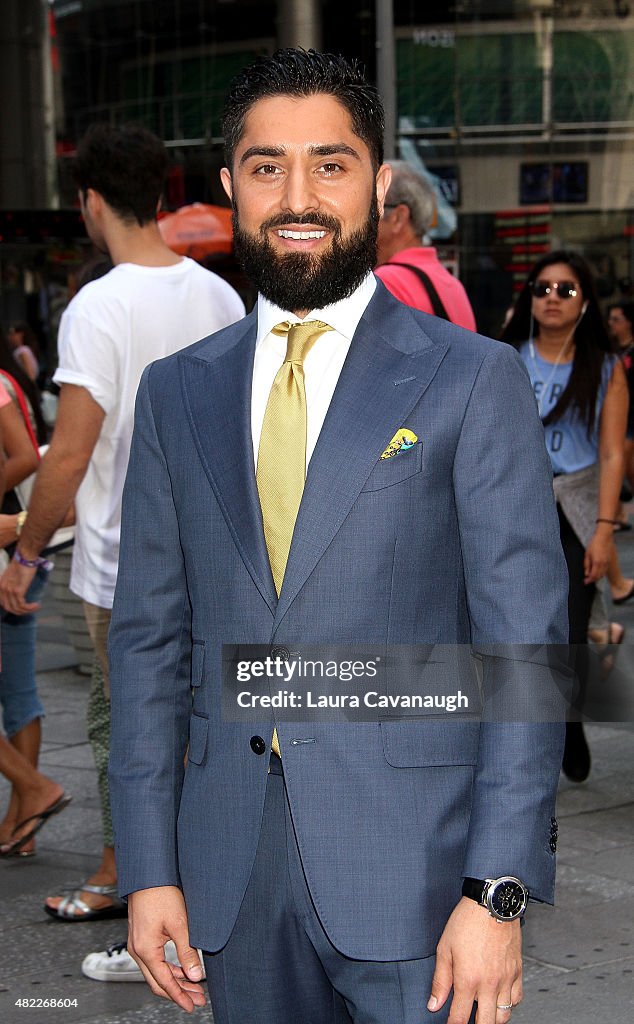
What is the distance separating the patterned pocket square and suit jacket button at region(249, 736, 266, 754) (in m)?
0.45

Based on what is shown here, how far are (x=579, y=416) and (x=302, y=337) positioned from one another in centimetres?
386

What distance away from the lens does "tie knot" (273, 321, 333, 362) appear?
2316 millimetres

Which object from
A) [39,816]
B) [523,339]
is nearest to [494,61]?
[523,339]

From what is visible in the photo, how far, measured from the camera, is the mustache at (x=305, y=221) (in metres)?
2.26

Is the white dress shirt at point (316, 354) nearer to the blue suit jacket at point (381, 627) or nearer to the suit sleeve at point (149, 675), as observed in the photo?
the blue suit jacket at point (381, 627)

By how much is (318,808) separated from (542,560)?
49 cm

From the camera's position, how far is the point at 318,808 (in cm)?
216

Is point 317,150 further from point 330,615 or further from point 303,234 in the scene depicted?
point 330,615

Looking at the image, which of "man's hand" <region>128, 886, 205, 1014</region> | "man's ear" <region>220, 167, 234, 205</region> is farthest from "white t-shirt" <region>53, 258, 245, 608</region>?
"man's hand" <region>128, 886, 205, 1014</region>

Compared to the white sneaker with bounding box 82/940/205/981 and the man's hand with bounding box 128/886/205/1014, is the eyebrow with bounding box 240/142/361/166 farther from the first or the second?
the white sneaker with bounding box 82/940/205/981

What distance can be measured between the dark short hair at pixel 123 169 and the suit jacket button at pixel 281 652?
2.64 meters

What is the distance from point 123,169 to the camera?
454cm

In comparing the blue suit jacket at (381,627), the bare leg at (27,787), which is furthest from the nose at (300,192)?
the bare leg at (27,787)

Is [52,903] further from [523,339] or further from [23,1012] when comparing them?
[523,339]
